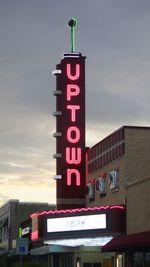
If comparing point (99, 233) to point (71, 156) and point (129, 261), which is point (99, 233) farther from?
point (71, 156)

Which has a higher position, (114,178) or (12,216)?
(12,216)

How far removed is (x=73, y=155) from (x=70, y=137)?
1187mm

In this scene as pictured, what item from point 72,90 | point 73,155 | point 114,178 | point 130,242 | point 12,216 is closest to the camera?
point 130,242

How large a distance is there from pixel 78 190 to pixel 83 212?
6130 mm

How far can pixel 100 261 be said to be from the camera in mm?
38312

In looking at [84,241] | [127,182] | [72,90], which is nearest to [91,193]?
[84,241]

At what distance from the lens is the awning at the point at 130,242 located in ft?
87.9

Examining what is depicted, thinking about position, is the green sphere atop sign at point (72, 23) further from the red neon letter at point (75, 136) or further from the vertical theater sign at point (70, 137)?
the red neon letter at point (75, 136)

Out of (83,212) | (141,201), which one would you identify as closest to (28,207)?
(83,212)

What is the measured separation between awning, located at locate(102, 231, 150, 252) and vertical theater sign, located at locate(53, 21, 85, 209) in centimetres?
864

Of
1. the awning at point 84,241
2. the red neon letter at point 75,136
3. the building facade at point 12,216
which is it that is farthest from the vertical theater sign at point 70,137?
the building facade at point 12,216

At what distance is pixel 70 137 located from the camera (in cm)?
4031

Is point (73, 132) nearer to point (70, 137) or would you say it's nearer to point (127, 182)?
point (70, 137)

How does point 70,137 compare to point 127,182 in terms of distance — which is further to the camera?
point 70,137
